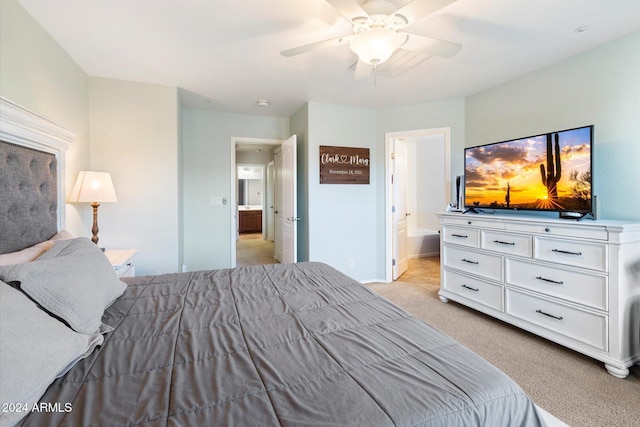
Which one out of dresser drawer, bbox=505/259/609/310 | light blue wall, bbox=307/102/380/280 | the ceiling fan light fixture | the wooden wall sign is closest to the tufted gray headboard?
the ceiling fan light fixture

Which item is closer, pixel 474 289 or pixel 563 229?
pixel 563 229

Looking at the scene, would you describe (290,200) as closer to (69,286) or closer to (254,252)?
(254,252)

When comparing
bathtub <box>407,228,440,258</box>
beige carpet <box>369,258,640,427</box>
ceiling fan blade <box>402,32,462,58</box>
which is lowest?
beige carpet <box>369,258,640,427</box>

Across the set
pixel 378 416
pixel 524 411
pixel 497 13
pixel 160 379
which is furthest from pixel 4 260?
pixel 497 13

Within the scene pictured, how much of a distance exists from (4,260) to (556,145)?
364 cm

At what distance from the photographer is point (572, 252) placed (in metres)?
2.12

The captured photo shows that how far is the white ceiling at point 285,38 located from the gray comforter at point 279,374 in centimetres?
179

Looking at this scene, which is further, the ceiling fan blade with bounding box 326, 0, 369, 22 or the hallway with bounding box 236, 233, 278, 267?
the hallway with bounding box 236, 233, 278, 267

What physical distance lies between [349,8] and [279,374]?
1.70m

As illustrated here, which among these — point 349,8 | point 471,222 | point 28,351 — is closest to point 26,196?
point 28,351

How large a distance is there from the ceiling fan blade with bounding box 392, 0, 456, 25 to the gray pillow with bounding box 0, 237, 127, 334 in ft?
6.44

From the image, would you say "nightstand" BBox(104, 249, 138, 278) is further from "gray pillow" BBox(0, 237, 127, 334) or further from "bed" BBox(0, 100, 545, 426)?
"gray pillow" BBox(0, 237, 127, 334)

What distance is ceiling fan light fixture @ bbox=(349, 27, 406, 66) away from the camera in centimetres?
162

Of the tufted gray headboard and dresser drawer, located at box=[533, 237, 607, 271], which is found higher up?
the tufted gray headboard
